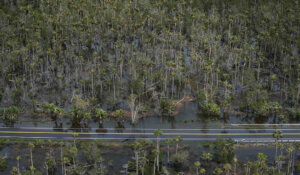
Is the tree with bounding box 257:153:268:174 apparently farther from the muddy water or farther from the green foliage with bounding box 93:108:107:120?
the green foliage with bounding box 93:108:107:120

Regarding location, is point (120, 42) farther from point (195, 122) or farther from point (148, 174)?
point (148, 174)

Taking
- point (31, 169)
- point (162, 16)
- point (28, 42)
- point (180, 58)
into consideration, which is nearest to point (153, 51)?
point (180, 58)

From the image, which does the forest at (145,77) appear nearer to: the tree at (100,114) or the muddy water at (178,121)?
the tree at (100,114)

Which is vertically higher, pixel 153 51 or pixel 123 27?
pixel 123 27

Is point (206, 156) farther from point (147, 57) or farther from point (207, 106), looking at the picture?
point (147, 57)

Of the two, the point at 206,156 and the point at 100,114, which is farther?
the point at 100,114

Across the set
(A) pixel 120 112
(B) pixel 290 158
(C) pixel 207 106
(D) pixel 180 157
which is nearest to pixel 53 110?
(A) pixel 120 112
